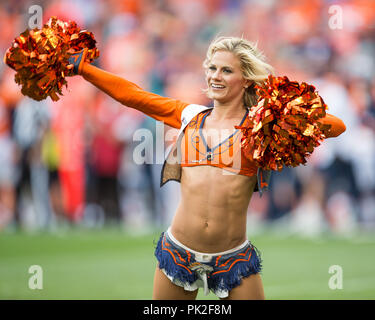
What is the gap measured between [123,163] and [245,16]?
3292 millimetres

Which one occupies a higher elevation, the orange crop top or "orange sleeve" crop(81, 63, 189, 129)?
"orange sleeve" crop(81, 63, 189, 129)

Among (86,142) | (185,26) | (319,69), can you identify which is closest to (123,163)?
(86,142)

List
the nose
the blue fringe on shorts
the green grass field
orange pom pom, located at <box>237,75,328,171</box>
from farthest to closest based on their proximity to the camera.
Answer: the green grass field → the nose → the blue fringe on shorts → orange pom pom, located at <box>237,75,328,171</box>

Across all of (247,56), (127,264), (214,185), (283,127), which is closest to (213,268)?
(214,185)

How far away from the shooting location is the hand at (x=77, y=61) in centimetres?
359

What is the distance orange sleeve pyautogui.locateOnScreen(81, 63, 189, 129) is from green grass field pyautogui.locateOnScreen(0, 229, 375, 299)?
260 cm

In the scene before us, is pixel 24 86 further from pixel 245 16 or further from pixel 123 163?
pixel 245 16

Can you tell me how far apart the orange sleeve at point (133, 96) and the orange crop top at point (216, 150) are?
134 mm

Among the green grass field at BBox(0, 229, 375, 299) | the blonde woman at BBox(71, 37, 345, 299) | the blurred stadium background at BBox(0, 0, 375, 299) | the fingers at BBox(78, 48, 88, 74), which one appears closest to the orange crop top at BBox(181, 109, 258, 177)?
the blonde woman at BBox(71, 37, 345, 299)

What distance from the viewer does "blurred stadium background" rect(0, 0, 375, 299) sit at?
9.87 metres

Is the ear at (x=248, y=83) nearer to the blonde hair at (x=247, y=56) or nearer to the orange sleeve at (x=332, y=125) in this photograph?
the blonde hair at (x=247, y=56)

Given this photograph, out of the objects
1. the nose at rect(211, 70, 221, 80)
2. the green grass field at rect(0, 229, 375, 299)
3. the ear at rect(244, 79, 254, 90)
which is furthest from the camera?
the green grass field at rect(0, 229, 375, 299)

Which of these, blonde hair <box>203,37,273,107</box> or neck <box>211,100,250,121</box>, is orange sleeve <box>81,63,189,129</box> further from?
blonde hair <box>203,37,273,107</box>

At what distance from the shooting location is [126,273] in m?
7.13
